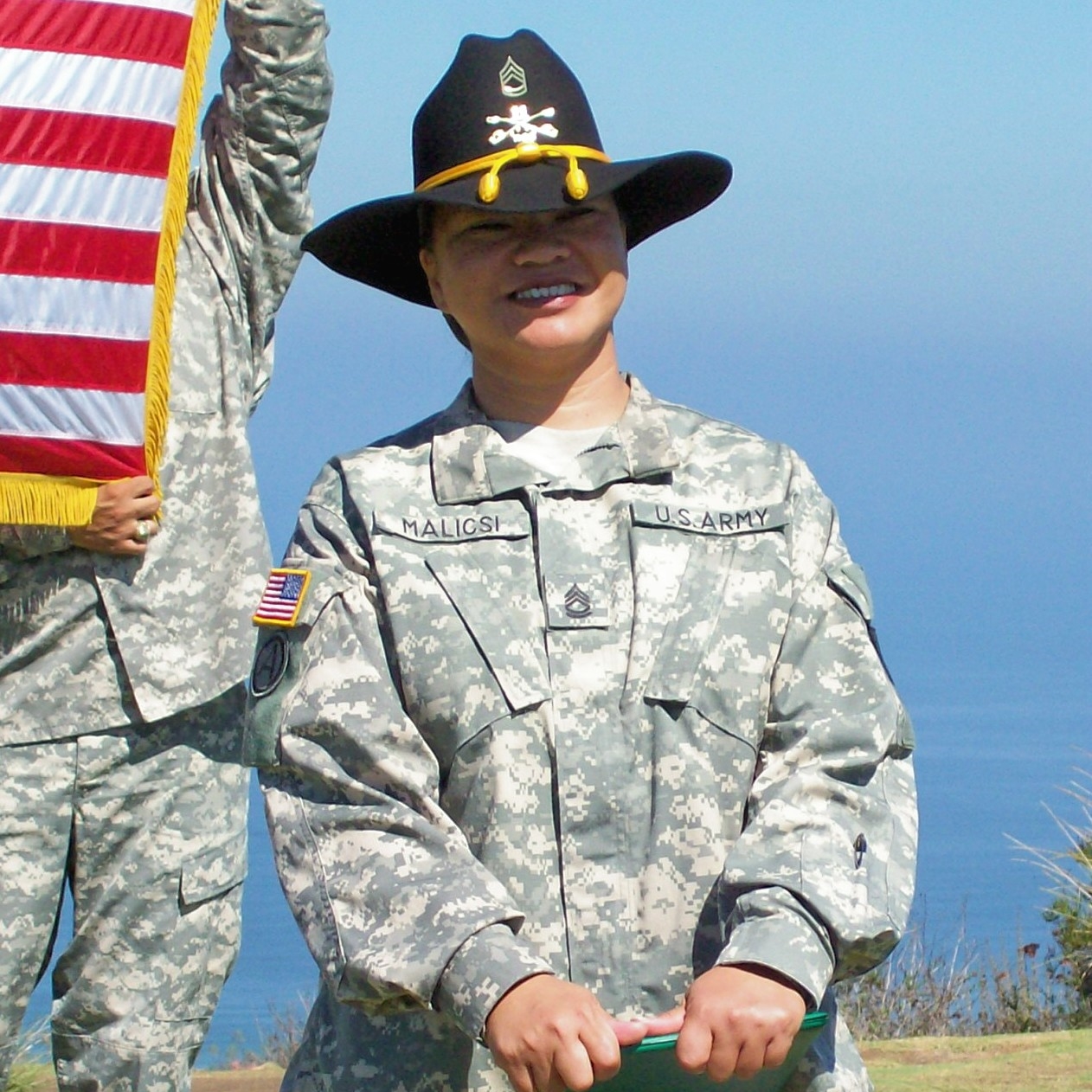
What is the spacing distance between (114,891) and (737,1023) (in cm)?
252

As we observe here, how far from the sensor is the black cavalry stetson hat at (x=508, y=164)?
2578mm

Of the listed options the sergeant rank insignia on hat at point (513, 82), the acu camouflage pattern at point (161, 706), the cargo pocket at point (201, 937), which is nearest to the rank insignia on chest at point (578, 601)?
the sergeant rank insignia on hat at point (513, 82)

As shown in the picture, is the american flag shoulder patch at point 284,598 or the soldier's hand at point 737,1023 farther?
the american flag shoulder patch at point 284,598

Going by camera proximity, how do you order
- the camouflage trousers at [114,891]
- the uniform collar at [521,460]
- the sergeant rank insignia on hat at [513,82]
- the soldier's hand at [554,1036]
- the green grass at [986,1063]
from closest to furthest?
the soldier's hand at [554,1036] → the uniform collar at [521,460] → the sergeant rank insignia on hat at [513,82] → the camouflage trousers at [114,891] → the green grass at [986,1063]

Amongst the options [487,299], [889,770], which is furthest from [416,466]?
[889,770]

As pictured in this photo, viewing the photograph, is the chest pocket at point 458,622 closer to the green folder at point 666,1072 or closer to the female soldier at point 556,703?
the female soldier at point 556,703

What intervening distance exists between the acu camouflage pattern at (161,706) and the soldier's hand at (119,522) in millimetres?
36

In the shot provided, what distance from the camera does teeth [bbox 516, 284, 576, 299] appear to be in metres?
2.58

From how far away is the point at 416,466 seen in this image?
257 cm

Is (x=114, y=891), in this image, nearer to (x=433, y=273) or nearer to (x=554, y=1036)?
(x=433, y=273)

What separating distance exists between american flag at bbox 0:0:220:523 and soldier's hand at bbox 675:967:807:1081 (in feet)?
8.62

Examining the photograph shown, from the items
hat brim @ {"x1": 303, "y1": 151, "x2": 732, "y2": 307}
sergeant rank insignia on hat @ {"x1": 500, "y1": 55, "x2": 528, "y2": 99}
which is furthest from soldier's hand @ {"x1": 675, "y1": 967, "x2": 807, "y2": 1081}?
sergeant rank insignia on hat @ {"x1": 500, "y1": 55, "x2": 528, "y2": 99}

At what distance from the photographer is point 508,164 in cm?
259

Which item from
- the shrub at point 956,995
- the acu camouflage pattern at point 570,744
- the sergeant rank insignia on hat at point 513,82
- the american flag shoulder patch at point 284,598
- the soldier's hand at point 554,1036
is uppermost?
the sergeant rank insignia on hat at point 513,82
